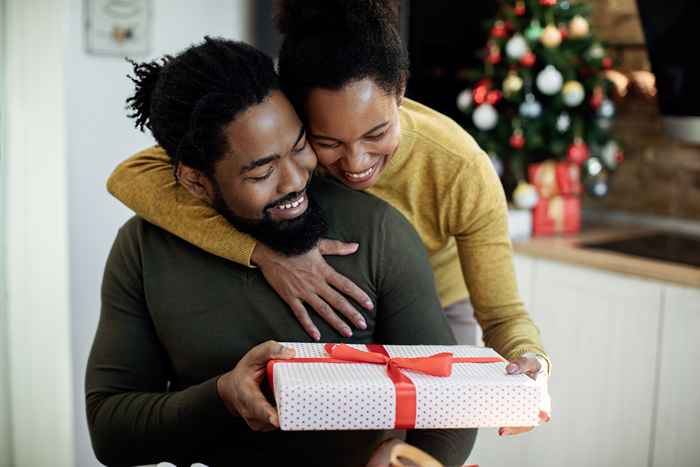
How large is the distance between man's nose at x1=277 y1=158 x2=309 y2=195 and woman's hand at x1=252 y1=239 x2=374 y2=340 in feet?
0.39

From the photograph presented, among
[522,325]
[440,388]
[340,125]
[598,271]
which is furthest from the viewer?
[598,271]

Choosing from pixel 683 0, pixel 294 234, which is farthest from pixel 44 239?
pixel 683 0

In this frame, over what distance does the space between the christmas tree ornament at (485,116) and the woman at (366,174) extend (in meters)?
1.21

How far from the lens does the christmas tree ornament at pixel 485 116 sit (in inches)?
108

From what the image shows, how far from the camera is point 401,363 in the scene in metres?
1.05

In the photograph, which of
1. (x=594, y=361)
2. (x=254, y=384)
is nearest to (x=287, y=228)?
(x=254, y=384)

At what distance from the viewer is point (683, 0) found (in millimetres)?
2500

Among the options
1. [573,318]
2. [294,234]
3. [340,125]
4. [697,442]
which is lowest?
[697,442]

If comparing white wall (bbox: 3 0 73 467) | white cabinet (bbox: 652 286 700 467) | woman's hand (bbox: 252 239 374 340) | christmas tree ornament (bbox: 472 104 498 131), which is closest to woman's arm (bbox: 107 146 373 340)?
woman's hand (bbox: 252 239 374 340)

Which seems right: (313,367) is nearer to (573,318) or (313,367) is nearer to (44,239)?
(44,239)

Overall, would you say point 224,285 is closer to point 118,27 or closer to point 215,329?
point 215,329

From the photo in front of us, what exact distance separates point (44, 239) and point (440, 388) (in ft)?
5.59

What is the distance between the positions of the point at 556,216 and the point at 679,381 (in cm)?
75

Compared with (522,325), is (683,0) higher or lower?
higher
